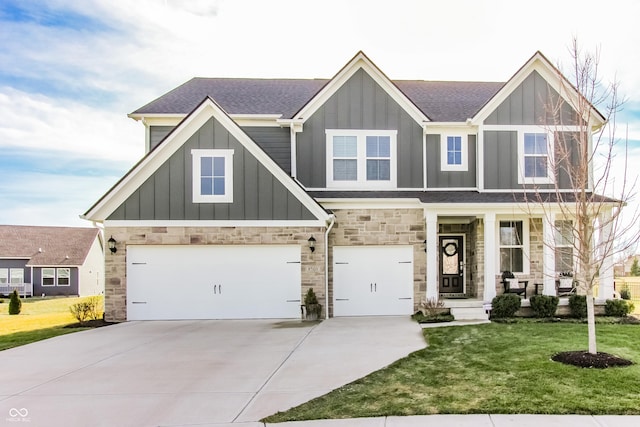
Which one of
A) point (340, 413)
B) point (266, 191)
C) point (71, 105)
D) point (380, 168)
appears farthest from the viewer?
point (71, 105)

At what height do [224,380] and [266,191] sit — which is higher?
[266,191]

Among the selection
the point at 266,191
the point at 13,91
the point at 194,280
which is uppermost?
the point at 13,91

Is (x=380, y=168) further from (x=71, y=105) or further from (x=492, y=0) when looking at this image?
(x=71, y=105)

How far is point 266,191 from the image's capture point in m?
13.7

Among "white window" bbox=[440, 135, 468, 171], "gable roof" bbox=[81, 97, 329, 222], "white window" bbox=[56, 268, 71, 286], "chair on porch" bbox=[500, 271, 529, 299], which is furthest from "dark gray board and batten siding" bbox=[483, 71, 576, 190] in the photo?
"white window" bbox=[56, 268, 71, 286]

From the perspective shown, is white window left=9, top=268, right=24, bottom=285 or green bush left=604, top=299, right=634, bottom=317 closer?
green bush left=604, top=299, right=634, bottom=317

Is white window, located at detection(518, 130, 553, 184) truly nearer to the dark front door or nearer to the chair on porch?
the dark front door

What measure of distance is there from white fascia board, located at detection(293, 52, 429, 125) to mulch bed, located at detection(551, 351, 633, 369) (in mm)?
9014

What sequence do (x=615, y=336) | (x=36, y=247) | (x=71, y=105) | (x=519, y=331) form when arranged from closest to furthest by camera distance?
(x=615, y=336) → (x=519, y=331) → (x=71, y=105) → (x=36, y=247)

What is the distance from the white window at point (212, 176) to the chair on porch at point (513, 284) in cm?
880

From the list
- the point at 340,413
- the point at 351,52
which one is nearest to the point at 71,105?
the point at 351,52

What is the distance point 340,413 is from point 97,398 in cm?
347

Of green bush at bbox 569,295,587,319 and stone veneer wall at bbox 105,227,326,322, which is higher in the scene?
stone veneer wall at bbox 105,227,326,322

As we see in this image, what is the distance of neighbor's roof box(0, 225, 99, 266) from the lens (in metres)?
37.8
